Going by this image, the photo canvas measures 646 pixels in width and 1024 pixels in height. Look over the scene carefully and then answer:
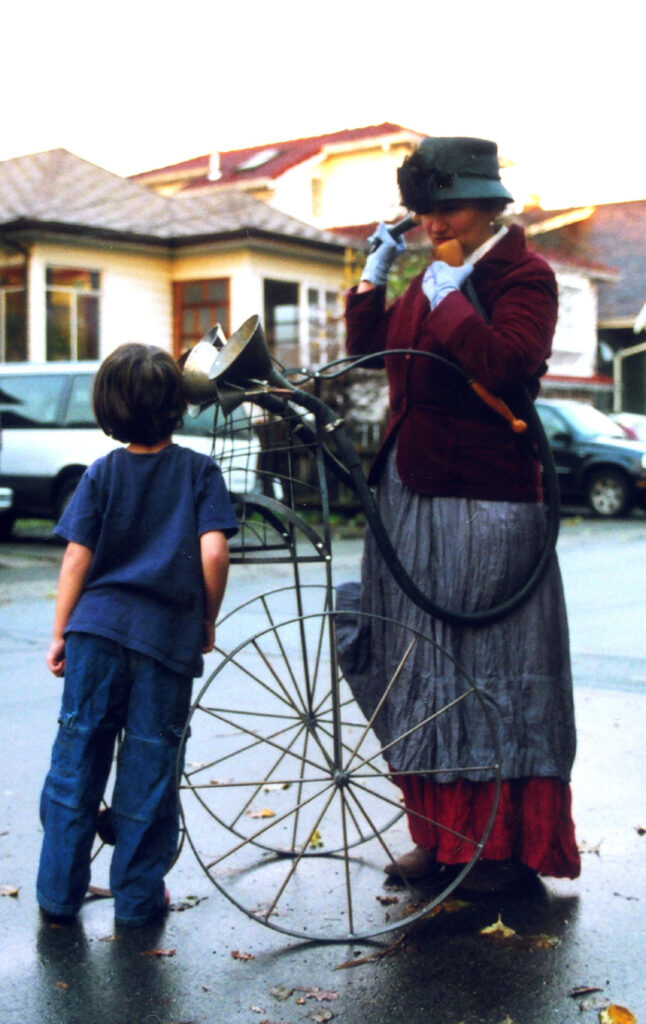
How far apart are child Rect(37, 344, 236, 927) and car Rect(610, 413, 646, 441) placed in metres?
17.1

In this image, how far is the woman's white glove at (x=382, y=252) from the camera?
3.51 metres

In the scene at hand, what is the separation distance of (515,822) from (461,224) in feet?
5.19

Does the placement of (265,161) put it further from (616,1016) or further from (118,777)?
(616,1016)

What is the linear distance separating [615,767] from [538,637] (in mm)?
1609

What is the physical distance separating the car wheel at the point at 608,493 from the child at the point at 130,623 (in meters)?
16.4

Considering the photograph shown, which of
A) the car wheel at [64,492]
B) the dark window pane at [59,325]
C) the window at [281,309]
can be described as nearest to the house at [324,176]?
the window at [281,309]

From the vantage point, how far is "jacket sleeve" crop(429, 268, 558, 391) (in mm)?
3285

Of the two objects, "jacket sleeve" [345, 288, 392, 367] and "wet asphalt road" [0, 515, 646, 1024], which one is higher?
"jacket sleeve" [345, 288, 392, 367]

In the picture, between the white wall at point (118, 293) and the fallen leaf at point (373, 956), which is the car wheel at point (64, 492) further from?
the fallen leaf at point (373, 956)

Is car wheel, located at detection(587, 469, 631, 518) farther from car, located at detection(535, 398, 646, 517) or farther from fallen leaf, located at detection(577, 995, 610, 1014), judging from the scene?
fallen leaf, located at detection(577, 995, 610, 1014)

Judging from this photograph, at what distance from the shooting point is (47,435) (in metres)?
14.3

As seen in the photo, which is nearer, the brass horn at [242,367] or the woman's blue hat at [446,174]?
the brass horn at [242,367]

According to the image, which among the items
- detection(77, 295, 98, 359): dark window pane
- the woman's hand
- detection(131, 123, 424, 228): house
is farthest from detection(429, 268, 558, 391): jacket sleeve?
detection(131, 123, 424, 228): house

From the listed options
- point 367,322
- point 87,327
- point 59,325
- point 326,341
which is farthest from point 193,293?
point 367,322
